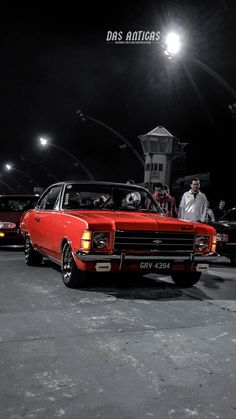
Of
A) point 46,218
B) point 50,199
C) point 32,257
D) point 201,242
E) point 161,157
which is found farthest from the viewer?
point 161,157

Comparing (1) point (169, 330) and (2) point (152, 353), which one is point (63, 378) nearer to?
(2) point (152, 353)

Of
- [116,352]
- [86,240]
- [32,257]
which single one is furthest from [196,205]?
[116,352]

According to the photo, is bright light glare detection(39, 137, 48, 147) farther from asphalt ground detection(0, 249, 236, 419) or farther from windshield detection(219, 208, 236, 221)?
asphalt ground detection(0, 249, 236, 419)

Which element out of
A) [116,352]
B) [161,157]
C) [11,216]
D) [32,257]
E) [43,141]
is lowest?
[116,352]

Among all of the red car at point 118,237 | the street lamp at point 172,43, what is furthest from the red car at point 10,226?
the street lamp at point 172,43

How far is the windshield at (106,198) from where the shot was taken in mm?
7375

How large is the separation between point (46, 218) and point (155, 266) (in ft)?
8.08

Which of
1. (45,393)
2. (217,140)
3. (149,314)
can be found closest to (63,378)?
(45,393)

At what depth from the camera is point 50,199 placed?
8234 millimetres

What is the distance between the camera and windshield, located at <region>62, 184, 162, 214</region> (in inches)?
290

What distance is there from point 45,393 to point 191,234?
3.84 m

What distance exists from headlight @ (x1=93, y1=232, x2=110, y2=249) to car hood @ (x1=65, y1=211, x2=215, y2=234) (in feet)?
0.38

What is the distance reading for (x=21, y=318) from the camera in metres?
4.90

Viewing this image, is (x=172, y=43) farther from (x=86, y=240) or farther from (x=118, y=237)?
(x=86, y=240)
